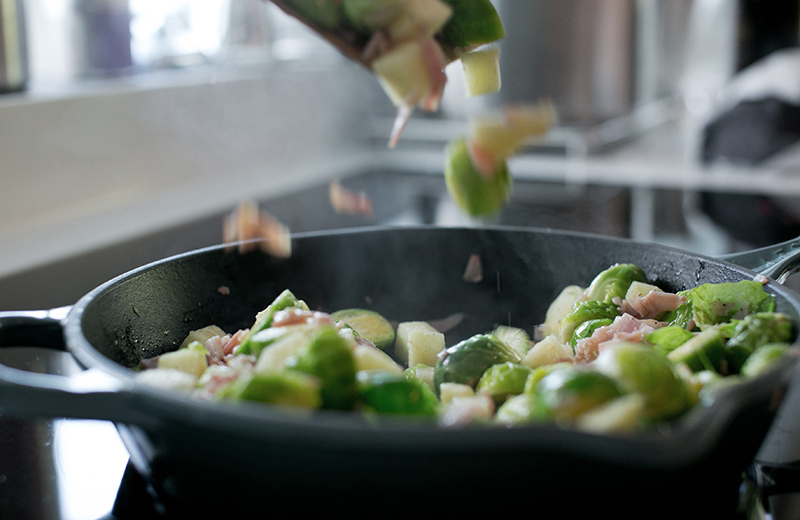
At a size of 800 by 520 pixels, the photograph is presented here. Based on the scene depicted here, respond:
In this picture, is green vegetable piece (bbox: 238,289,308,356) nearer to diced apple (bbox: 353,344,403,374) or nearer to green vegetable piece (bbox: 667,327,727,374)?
diced apple (bbox: 353,344,403,374)

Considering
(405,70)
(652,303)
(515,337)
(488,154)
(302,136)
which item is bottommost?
(515,337)

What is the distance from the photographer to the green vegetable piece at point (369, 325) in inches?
47.7

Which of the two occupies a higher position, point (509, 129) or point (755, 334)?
point (509, 129)

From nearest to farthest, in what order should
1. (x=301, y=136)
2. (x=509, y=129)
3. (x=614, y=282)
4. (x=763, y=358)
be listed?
1. (x=763, y=358)
2. (x=509, y=129)
3. (x=614, y=282)
4. (x=301, y=136)

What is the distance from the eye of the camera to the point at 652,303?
1.06 metres

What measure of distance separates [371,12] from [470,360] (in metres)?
0.48

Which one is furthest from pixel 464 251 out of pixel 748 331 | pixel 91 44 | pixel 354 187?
pixel 91 44

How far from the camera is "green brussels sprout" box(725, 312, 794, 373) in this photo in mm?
806

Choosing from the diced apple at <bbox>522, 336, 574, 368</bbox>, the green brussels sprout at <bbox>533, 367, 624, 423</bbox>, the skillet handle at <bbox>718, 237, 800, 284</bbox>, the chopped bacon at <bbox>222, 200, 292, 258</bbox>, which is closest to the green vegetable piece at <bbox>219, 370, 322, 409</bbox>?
the green brussels sprout at <bbox>533, 367, 624, 423</bbox>

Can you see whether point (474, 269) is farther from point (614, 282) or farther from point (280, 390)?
point (280, 390)

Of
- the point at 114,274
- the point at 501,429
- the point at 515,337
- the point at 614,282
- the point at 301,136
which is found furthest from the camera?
the point at 301,136

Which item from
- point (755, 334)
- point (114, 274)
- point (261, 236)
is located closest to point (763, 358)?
point (755, 334)

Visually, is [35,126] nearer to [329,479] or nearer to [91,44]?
[91,44]

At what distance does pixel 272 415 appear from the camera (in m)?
0.51
